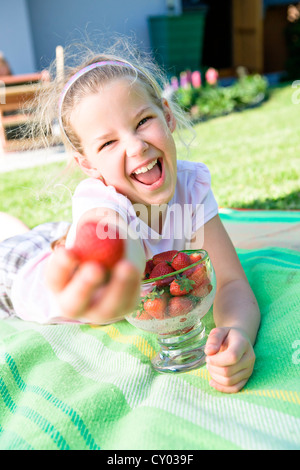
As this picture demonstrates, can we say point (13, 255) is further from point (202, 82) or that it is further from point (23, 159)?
point (202, 82)

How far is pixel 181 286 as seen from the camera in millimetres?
1393

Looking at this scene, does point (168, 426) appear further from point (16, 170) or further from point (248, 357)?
point (16, 170)

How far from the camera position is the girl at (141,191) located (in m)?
1.44

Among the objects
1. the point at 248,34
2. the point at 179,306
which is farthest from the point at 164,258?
the point at 248,34

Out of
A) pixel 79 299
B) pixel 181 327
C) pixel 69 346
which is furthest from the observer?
pixel 69 346

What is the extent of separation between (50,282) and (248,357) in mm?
722

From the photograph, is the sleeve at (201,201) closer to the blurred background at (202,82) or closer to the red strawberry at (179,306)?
the blurred background at (202,82)

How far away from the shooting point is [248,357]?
141 centimetres

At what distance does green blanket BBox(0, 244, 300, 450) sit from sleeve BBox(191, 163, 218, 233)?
1.09 feet

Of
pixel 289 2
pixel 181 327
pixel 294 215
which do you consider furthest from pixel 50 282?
pixel 289 2

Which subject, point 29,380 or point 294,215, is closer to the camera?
point 29,380

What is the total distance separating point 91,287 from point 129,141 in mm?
890

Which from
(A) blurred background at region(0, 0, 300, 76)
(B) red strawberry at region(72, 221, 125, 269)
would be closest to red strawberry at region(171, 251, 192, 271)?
(B) red strawberry at region(72, 221, 125, 269)

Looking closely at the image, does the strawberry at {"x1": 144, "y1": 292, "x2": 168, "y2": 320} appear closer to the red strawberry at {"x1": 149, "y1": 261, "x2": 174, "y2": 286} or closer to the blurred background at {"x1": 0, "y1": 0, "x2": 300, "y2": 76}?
the red strawberry at {"x1": 149, "y1": 261, "x2": 174, "y2": 286}
